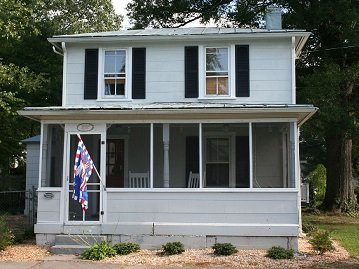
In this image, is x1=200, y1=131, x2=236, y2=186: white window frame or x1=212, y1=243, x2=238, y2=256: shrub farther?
x1=200, y1=131, x2=236, y2=186: white window frame

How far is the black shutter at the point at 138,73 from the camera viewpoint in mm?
14773

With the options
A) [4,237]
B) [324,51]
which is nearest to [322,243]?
[4,237]

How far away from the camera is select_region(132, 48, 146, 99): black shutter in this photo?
14773 millimetres

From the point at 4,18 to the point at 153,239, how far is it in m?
9.89

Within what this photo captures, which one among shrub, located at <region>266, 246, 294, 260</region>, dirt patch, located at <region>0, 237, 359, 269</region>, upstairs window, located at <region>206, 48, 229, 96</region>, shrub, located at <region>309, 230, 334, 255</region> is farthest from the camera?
upstairs window, located at <region>206, 48, 229, 96</region>

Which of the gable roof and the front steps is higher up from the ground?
the gable roof

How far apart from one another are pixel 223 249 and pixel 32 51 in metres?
18.7

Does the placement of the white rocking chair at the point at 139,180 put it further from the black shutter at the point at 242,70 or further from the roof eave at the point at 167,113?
the black shutter at the point at 242,70

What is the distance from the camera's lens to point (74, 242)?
41.0ft

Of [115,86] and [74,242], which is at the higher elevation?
[115,86]

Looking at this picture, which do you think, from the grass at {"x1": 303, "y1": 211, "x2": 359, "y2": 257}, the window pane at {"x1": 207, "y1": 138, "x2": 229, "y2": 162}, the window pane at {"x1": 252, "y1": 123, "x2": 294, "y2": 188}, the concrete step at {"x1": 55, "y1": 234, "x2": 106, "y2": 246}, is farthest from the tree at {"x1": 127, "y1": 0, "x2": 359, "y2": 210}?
the concrete step at {"x1": 55, "y1": 234, "x2": 106, "y2": 246}

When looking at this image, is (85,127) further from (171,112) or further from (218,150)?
(218,150)

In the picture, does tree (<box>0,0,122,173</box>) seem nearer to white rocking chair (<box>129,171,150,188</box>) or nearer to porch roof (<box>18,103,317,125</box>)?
porch roof (<box>18,103,317,125</box>)

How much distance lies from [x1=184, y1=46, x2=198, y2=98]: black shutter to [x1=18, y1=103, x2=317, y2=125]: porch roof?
5.67ft
